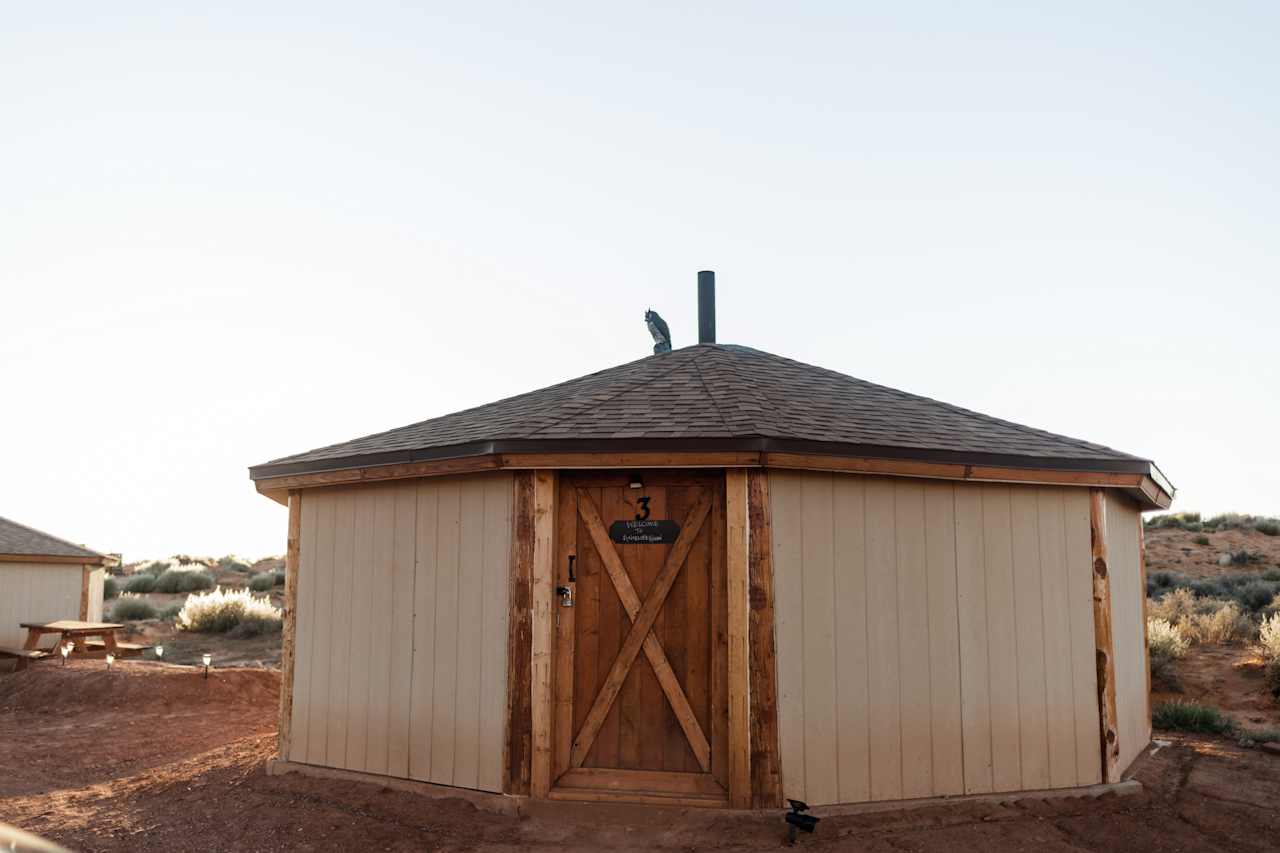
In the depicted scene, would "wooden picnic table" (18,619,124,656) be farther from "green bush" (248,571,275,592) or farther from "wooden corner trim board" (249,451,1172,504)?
"wooden corner trim board" (249,451,1172,504)

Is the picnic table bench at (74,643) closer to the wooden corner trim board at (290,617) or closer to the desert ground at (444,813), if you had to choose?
the desert ground at (444,813)

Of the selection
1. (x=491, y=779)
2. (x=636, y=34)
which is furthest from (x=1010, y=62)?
(x=491, y=779)

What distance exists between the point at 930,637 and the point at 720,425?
6.91 ft

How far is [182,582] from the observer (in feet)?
89.9

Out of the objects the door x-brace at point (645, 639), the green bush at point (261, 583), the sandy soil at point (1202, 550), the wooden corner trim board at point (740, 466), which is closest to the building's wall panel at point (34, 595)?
the green bush at point (261, 583)

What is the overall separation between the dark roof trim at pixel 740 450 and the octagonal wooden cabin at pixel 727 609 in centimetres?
2

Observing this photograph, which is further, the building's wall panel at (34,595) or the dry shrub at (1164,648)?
the building's wall panel at (34,595)

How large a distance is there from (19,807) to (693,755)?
4.89 metres

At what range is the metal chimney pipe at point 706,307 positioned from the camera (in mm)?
10539

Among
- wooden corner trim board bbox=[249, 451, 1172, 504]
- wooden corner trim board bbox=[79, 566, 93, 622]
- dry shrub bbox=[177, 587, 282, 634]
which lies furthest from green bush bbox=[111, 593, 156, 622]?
wooden corner trim board bbox=[249, 451, 1172, 504]

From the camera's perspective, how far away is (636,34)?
11.5 metres

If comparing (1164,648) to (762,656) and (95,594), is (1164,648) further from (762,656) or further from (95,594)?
(95,594)

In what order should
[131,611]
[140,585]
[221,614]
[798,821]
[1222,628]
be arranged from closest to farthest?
1. [798,821]
2. [1222,628]
3. [221,614]
4. [131,611]
5. [140,585]

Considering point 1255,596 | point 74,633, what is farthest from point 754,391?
point 1255,596
